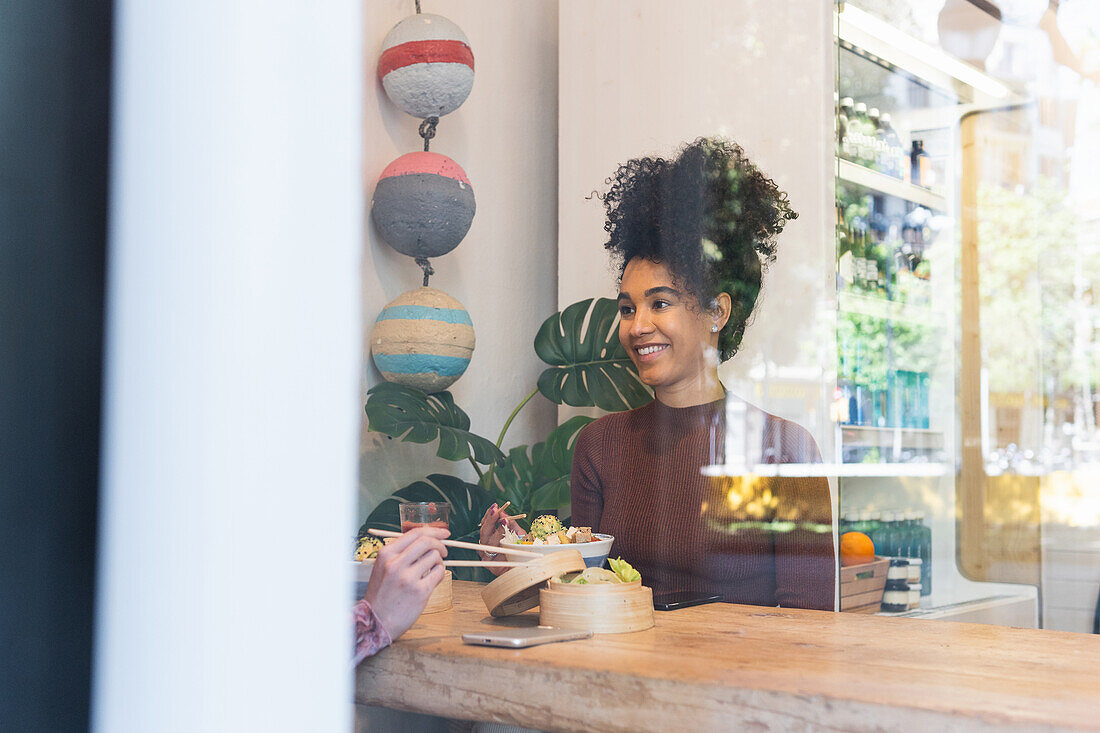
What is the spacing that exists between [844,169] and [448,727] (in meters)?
1.22

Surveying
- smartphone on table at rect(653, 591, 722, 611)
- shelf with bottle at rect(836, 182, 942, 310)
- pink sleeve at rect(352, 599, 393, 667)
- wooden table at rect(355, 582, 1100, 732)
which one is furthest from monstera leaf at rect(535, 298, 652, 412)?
pink sleeve at rect(352, 599, 393, 667)

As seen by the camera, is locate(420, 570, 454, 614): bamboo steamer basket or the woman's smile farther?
the woman's smile

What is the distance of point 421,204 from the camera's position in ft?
5.69

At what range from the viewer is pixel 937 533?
1743mm

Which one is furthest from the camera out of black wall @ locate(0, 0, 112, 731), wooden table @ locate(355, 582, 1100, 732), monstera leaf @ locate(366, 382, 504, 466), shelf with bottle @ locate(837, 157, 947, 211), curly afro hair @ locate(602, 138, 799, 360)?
curly afro hair @ locate(602, 138, 799, 360)

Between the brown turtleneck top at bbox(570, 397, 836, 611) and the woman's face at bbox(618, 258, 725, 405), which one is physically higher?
the woman's face at bbox(618, 258, 725, 405)

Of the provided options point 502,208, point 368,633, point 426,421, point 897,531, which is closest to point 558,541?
point 368,633

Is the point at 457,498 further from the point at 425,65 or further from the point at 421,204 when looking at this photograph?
the point at 425,65

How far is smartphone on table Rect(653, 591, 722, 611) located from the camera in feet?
3.64

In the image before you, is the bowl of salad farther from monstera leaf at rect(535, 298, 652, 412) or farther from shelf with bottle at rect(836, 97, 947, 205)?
shelf with bottle at rect(836, 97, 947, 205)

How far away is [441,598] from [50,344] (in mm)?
950

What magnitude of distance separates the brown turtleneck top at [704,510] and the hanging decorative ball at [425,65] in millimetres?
724

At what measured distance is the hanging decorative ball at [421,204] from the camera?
5.65ft

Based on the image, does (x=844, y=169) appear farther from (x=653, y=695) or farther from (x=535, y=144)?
(x=653, y=695)
